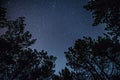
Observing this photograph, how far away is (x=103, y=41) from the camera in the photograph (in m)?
16.2

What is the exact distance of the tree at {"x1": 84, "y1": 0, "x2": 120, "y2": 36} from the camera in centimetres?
1206

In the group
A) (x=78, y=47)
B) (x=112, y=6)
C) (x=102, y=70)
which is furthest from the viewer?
(x=78, y=47)

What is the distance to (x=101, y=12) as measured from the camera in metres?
12.7

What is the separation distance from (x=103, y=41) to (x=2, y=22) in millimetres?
8665

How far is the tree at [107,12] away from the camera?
12062 mm

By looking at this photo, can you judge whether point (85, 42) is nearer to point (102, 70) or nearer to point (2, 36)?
point (102, 70)

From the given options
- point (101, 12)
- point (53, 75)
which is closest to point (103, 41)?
point (101, 12)

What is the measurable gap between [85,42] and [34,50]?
5153 mm

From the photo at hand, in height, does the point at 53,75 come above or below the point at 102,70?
above

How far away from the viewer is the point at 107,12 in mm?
12750

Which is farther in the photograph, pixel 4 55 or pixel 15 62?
pixel 15 62

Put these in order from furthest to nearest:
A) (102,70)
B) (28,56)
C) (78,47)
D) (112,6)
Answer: (28,56)
(78,47)
(102,70)
(112,6)

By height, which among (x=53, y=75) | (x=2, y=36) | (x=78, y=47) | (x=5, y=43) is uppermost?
(x=2, y=36)

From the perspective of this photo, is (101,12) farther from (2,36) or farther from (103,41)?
(2,36)
